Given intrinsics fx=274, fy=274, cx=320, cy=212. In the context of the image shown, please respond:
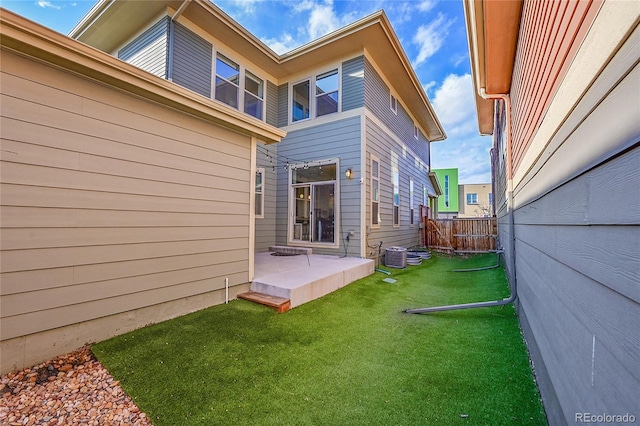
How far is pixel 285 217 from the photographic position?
299 inches

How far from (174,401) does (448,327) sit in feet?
9.54

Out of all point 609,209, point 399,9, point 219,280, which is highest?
point 399,9

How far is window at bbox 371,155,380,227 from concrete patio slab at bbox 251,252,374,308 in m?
1.38

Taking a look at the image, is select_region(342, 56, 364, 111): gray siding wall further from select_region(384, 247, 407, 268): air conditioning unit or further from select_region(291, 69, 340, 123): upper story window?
select_region(384, 247, 407, 268): air conditioning unit

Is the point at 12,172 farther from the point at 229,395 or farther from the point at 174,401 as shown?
the point at 229,395

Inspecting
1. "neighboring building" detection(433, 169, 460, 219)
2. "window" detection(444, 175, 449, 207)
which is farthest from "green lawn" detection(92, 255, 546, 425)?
"window" detection(444, 175, 449, 207)

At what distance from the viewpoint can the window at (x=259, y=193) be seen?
287 inches

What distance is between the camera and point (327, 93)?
23.5ft

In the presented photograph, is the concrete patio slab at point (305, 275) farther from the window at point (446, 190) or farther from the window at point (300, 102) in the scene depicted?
the window at point (446, 190)

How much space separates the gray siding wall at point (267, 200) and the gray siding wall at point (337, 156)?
170 mm

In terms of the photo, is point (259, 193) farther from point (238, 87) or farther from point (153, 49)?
point (153, 49)

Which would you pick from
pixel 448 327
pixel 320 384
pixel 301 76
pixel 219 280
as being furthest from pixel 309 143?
pixel 320 384

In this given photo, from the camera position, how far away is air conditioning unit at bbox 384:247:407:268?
712 centimetres

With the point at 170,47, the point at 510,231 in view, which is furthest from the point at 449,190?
the point at 170,47
